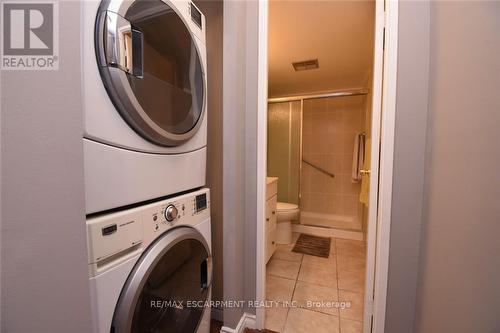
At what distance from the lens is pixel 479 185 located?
1.90 feet

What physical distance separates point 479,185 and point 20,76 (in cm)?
108

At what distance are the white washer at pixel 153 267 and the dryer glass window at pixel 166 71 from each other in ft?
0.99

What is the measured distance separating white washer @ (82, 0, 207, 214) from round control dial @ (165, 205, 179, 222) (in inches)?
2.1

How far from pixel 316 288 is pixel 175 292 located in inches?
49.2

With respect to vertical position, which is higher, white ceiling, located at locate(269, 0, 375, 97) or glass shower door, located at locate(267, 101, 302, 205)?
white ceiling, located at locate(269, 0, 375, 97)

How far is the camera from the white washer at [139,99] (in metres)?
0.49

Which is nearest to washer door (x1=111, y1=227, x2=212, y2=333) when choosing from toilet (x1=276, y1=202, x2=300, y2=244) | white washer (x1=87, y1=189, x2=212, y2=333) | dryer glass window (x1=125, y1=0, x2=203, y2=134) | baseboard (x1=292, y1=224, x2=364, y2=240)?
white washer (x1=87, y1=189, x2=212, y2=333)

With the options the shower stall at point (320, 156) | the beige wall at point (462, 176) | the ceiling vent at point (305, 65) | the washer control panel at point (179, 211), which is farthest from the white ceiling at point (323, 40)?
the washer control panel at point (179, 211)

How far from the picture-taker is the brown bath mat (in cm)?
219

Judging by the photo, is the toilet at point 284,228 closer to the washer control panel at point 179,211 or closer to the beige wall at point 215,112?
the beige wall at point 215,112

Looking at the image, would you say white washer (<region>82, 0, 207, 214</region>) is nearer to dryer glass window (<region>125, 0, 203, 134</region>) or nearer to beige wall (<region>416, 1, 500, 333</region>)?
dryer glass window (<region>125, 0, 203, 134</region>)

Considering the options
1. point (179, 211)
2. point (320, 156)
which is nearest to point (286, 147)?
point (320, 156)

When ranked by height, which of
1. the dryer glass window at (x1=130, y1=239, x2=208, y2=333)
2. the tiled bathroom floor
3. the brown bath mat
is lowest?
the brown bath mat

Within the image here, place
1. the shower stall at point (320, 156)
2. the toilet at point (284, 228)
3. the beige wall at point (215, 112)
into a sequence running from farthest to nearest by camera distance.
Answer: the shower stall at point (320, 156), the toilet at point (284, 228), the beige wall at point (215, 112)
